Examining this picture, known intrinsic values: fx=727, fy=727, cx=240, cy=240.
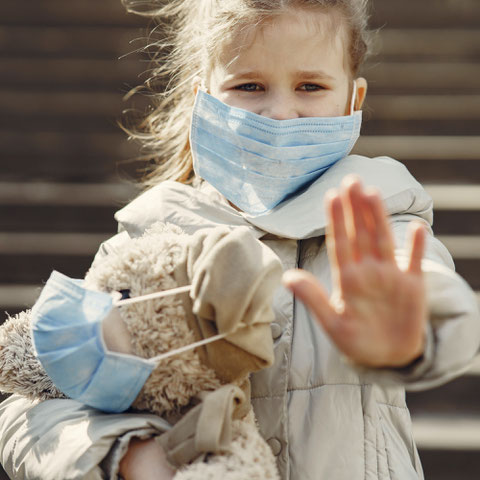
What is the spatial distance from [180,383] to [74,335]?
0.21m

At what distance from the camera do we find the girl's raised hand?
1.09m

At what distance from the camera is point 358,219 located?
110 centimetres

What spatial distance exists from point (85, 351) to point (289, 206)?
64 centimetres

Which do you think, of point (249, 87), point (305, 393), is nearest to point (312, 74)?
point (249, 87)

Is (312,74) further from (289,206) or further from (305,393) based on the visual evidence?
(305,393)

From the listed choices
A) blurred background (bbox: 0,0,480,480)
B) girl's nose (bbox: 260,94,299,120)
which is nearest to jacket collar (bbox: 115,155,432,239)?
girl's nose (bbox: 260,94,299,120)

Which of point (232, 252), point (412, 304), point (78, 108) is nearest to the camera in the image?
point (412, 304)

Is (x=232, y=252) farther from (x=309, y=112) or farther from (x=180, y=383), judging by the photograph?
(x=309, y=112)

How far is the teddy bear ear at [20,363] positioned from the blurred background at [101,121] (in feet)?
7.75

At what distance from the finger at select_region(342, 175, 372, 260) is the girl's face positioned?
28.2 inches

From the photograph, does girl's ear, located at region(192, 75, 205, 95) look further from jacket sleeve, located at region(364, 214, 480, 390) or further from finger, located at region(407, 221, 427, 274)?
finger, located at region(407, 221, 427, 274)

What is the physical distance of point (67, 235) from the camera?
412cm

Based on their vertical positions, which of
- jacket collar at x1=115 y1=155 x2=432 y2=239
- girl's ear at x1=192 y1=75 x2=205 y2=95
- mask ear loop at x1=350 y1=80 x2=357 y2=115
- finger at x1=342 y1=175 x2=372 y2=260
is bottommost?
jacket collar at x1=115 y1=155 x2=432 y2=239

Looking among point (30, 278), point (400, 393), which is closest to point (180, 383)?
point (400, 393)
